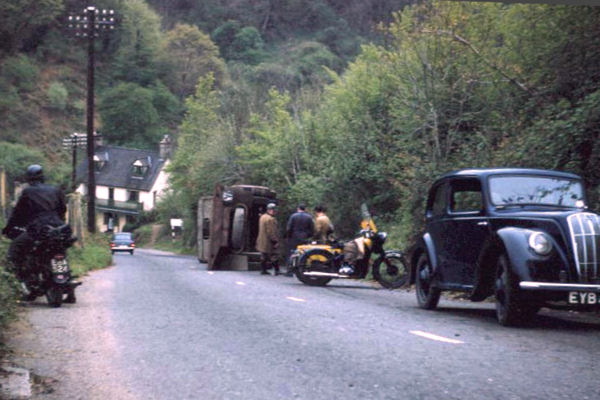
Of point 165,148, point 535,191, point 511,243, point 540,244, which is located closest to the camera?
point 540,244

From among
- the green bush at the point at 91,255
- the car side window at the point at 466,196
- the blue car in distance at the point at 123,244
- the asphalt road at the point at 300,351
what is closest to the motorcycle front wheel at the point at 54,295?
the asphalt road at the point at 300,351

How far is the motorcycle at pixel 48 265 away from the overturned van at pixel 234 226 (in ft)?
65.3

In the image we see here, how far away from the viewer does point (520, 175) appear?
1330 centimetres

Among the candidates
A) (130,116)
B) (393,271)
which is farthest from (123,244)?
(393,271)

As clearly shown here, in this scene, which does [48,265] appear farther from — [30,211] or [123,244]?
[123,244]

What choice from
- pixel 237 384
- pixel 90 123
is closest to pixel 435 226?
pixel 237 384

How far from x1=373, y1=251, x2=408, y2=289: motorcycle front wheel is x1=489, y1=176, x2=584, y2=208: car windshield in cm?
785

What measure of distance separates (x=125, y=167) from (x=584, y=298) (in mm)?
99012

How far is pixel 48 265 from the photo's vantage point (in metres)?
13.6

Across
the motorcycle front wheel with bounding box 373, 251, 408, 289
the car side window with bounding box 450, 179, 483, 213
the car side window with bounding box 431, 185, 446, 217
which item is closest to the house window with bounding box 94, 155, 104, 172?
the motorcycle front wheel with bounding box 373, 251, 408, 289

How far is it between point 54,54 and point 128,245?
51.2m

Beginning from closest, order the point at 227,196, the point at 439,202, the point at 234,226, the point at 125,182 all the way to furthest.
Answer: the point at 439,202
the point at 227,196
the point at 234,226
the point at 125,182

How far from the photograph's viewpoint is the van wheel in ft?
47.2

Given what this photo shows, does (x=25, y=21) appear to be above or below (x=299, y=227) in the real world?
above
